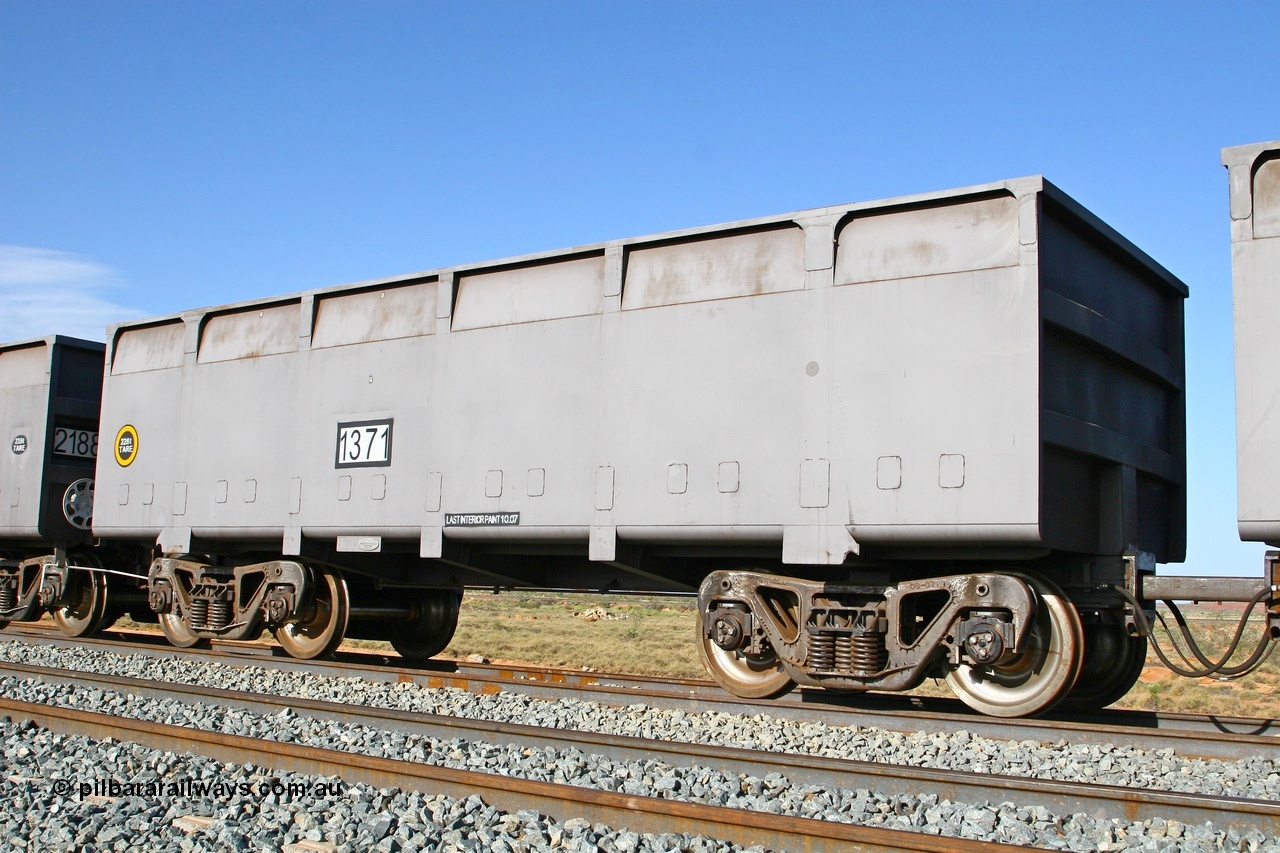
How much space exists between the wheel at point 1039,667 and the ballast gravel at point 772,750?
2.07 ft

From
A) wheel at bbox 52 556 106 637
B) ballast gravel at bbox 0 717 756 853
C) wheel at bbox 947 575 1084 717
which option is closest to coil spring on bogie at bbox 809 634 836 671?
wheel at bbox 947 575 1084 717

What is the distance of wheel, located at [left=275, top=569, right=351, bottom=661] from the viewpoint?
1091 cm

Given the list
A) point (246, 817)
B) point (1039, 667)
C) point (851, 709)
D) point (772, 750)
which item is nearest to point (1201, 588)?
point (1039, 667)

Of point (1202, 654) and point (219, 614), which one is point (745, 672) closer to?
point (1202, 654)

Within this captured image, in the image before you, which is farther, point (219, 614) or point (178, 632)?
point (178, 632)

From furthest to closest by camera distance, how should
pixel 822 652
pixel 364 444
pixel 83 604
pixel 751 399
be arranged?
pixel 83 604 < pixel 364 444 < pixel 751 399 < pixel 822 652

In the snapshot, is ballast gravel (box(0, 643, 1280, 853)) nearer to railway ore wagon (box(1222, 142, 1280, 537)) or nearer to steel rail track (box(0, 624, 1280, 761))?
steel rail track (box(0, 624, 1280, 761))

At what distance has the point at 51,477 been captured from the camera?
13.3 meters

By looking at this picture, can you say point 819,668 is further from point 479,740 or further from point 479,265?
point 479,265

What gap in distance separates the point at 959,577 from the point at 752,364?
6.57 ft

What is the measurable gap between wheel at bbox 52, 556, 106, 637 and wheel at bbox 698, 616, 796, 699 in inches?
326

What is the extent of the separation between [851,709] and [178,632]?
7.87m

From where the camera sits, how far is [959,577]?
7258 millimetres

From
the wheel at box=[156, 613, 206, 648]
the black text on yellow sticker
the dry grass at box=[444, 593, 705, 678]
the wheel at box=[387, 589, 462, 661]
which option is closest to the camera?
the wheel at box=[156, 613, 206, 648]
